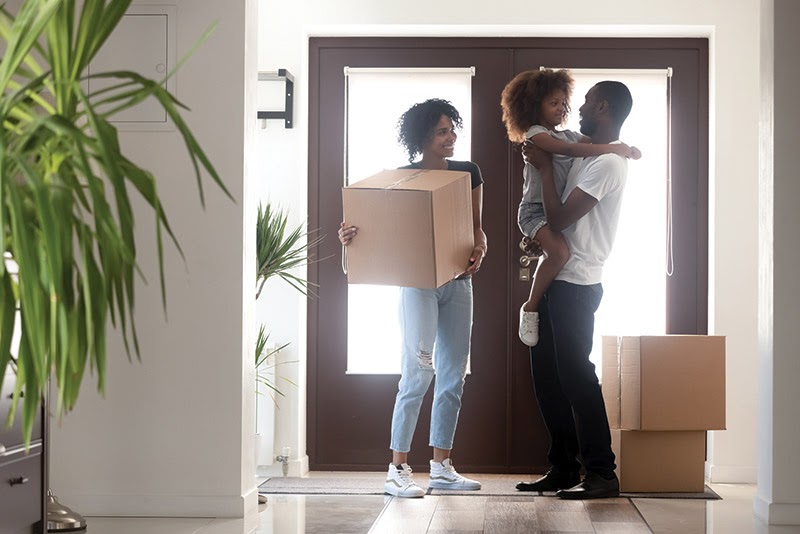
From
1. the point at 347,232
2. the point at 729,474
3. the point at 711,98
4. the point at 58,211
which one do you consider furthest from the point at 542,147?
the point at 58,211

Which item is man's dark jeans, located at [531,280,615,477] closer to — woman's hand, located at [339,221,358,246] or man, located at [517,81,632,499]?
man, located at [517,81,632,499]

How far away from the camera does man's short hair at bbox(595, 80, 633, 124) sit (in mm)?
3781

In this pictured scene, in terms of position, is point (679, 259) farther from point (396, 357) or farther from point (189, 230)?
point (189, 230)

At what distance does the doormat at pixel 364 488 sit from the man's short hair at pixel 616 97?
4.36ft

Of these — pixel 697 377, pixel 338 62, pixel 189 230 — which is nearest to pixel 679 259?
pixel 697 377

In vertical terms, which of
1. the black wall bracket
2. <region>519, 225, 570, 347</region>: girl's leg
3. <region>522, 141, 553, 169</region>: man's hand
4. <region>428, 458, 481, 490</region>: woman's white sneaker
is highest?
the black wall bracket

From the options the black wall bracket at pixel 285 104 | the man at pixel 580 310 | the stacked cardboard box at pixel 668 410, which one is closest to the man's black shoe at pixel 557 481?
the man at pixel 580 310

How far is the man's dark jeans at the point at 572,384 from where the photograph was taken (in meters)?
3.66

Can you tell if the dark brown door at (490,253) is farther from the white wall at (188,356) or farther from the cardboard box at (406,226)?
the white wall at (188,356)

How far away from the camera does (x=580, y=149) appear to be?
3711mm

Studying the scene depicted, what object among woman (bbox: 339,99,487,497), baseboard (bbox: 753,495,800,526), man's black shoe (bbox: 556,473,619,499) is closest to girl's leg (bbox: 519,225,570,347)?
woman (bbox: 339,99,487,497)

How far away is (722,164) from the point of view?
14.4 feet

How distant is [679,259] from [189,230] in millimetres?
2180

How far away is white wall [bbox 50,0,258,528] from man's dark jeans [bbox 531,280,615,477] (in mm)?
1055
